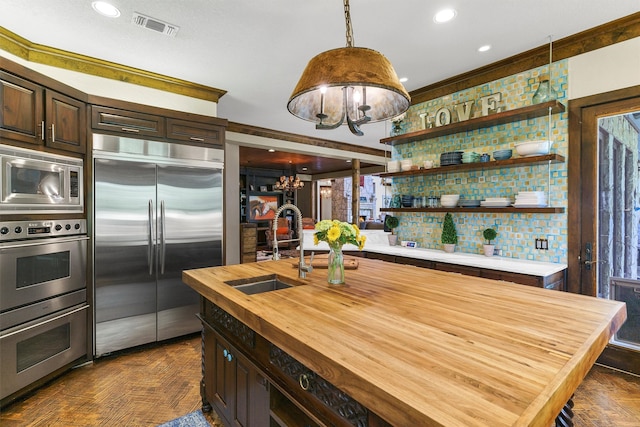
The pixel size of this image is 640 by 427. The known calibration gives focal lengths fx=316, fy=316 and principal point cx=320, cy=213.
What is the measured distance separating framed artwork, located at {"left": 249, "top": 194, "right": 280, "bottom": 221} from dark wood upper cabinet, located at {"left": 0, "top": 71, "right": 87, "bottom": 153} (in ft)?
29.3

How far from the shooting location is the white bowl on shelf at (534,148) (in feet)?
9.55

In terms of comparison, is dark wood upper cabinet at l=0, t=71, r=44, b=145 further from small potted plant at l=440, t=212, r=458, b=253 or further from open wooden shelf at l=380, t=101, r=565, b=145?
small potted plant at l=440, t=212, r=458, b=253

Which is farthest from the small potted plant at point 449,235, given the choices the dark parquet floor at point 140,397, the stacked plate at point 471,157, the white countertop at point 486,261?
the dark parquet floor at point 140,397

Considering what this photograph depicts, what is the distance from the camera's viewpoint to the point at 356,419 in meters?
0.98

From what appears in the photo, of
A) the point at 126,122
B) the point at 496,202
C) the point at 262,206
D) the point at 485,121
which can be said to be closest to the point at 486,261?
the point at 496,202

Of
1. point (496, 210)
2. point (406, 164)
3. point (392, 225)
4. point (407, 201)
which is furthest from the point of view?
point (392, 225)

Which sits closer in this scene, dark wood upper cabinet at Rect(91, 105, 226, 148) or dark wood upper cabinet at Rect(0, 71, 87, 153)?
dark wood upper cabinet at Rect(0, 71, 87, 153)

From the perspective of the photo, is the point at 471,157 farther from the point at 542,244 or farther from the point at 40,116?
the point at 40,116

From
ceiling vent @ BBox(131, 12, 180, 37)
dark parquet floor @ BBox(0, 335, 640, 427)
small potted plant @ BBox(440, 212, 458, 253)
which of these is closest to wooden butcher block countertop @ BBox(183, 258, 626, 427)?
dark parquet floor @ BBox(0, 335, 640, 427)

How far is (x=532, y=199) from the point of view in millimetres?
2980

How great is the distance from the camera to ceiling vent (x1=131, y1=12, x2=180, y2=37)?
249 centimetres

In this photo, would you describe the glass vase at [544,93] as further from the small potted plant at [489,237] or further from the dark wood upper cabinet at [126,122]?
the dark wood upper cabinet at [126,122]

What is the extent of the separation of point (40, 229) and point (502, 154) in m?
4.13

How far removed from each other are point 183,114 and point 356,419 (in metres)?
3.32
